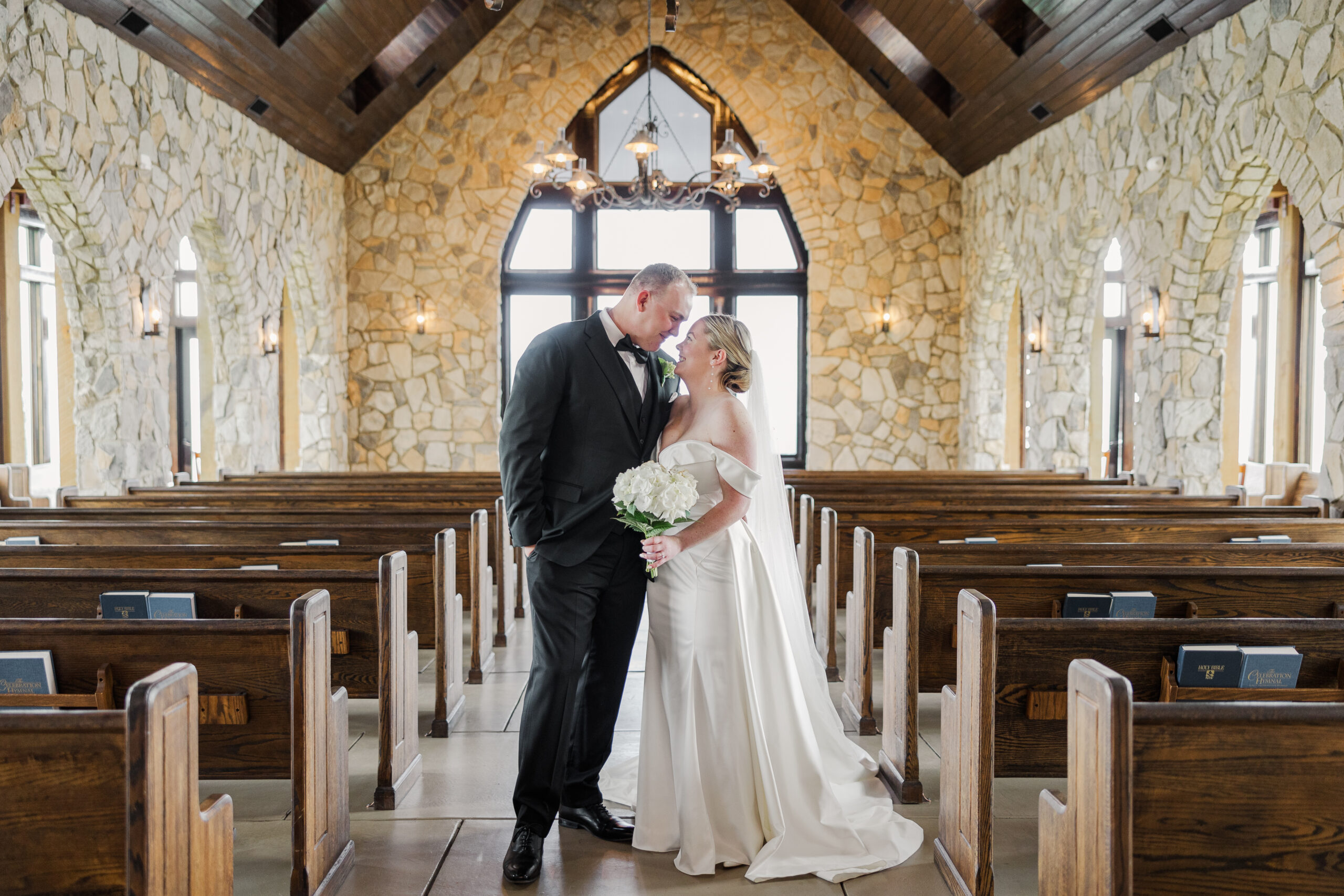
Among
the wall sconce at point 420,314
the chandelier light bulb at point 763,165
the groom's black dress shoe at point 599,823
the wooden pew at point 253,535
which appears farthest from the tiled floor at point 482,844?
the wall sconce at point 420,314

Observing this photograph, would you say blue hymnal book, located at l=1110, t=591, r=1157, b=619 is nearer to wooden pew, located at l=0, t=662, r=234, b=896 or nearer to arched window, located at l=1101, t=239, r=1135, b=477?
wooden pew, located at l=0, t=662, r=234, b=896

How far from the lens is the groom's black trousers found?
2.37m

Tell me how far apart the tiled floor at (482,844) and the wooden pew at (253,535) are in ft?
1.69

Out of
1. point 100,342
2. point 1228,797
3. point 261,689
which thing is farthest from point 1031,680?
point 100,342

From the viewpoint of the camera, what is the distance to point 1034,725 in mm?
2330

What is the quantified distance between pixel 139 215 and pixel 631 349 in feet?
17.3

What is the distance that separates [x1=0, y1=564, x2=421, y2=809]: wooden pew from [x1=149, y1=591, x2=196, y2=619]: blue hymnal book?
0.02 m

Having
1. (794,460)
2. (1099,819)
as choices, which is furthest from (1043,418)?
(1099,819)

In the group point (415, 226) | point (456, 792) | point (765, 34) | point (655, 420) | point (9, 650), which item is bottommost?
point (456, 792)

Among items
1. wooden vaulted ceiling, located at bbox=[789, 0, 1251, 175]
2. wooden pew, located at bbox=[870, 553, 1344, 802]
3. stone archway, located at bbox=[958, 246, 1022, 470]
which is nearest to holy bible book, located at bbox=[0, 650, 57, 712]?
wooden pew, located at bbox=[870, 553, 1344, 802]

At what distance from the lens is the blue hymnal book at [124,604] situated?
2.65m

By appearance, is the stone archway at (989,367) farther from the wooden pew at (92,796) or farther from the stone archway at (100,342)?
the wooden pew at (92,796)

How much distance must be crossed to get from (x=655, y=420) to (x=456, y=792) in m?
1.28

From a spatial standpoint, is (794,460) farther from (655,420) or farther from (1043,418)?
(655,420)
